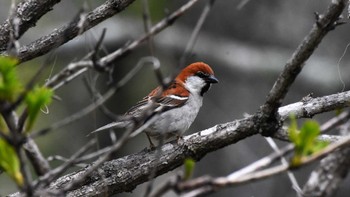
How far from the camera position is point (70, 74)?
8.25 feet

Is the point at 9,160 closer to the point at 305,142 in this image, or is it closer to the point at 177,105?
the point at 305,142

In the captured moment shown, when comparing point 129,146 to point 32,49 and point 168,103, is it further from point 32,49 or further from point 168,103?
point 32,49

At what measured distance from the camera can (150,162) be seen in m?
4.30

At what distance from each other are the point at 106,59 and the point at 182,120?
Answer: 298 cm

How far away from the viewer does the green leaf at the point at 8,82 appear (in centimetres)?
216

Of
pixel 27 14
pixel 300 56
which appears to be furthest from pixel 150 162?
pixel 300 56

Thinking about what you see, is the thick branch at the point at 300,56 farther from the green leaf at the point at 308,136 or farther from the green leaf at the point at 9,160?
the green leaf at the point at 9,160

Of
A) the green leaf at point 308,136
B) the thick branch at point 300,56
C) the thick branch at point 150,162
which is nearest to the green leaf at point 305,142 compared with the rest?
the green leaf at point 308,136

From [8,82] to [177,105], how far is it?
11.6 feet

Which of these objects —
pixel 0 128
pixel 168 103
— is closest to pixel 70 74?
pixel 0 128

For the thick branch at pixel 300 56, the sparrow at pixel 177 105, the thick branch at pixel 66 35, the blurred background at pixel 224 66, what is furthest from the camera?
the blurred background at pixel 224 66

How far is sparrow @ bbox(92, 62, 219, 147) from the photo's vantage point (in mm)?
5290

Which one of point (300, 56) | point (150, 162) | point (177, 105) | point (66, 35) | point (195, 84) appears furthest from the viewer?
point (195, 84)

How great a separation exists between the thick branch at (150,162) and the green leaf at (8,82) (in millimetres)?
1907
